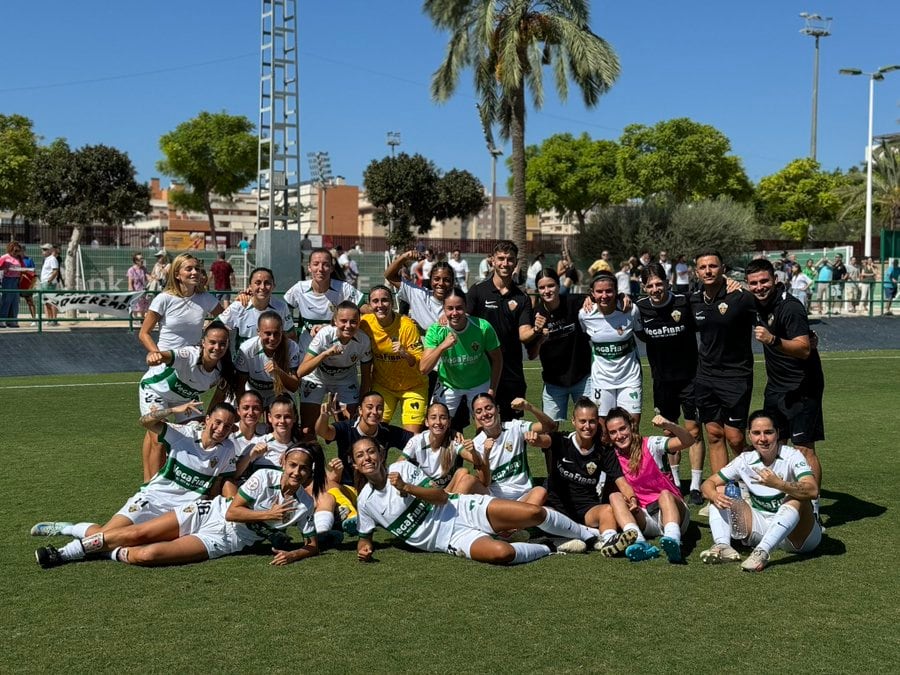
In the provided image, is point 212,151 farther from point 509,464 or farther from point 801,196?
point 509,464

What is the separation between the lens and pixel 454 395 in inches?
304

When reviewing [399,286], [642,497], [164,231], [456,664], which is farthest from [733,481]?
[164,231]

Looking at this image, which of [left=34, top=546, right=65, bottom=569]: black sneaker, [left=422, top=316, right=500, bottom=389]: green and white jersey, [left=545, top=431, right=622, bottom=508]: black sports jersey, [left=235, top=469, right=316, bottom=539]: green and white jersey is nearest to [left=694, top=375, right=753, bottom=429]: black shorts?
[left=545, top=431, right=622, bottom=508]: black sports jersey

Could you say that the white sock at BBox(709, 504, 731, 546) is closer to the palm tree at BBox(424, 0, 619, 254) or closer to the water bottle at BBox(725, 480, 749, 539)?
the water bottle at BBox(725, 480, 749, 539)

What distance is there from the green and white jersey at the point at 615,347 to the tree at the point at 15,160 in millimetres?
48206

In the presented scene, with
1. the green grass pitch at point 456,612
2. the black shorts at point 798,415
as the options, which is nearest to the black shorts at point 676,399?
the black shorts at point 798,415

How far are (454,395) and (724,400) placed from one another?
211 centimetres

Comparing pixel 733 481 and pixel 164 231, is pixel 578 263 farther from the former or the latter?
pixel 733 481

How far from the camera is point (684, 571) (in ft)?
19.7

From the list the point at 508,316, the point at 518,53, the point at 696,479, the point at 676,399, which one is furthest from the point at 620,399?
the point at 518,53

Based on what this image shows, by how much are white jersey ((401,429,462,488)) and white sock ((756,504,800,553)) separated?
2096mm

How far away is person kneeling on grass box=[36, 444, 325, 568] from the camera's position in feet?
20.0

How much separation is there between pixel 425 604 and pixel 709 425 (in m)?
3.38

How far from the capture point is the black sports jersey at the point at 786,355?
7.18 m
